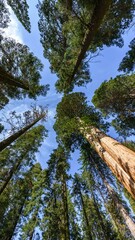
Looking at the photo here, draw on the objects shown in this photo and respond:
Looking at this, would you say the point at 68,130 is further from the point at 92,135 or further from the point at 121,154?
the point at 121,154

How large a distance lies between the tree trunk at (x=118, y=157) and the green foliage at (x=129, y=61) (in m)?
5.58

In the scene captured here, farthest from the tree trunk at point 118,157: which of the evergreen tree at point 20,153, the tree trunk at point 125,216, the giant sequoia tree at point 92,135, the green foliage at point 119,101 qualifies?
the evergreen tree at point 20,153

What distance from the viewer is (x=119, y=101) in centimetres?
1386

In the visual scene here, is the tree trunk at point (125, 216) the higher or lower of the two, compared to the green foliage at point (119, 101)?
lower

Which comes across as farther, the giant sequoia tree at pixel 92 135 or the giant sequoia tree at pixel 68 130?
the giant sequoia tree at pixel 68 130

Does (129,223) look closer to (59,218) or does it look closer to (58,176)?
(59,218)

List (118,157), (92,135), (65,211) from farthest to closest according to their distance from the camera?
(65,211) < (92,135) < (118,157)

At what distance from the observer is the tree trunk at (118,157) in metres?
6.21

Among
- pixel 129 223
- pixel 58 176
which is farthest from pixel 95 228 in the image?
pixel 129 223

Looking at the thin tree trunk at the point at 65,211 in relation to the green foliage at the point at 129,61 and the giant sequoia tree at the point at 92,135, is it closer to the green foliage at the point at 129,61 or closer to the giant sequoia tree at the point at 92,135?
the giant sequoia tree at the point at 92,135

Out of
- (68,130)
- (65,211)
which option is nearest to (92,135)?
(68,130)

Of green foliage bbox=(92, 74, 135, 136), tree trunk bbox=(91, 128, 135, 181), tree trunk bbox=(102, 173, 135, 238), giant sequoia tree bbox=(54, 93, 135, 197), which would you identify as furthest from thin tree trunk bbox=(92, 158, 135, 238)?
green foliage bbox=(92, 74, 135, 136)

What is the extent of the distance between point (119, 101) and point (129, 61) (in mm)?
2804

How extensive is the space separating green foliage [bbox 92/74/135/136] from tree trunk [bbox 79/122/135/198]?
13.1 feet
